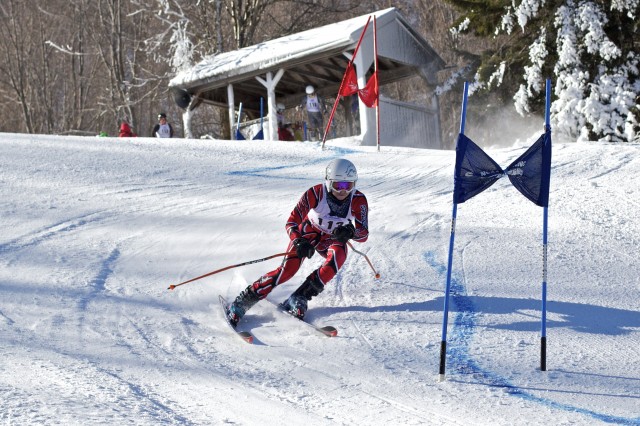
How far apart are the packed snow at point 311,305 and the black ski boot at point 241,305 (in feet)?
0.47

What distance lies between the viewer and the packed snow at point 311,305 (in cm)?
385

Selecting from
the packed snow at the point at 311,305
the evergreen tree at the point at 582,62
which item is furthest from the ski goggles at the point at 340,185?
the evergreen tree at the point at 582,62

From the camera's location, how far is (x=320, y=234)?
607cm

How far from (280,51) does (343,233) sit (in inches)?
500

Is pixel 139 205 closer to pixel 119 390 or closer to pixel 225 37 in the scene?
pixel 119 390

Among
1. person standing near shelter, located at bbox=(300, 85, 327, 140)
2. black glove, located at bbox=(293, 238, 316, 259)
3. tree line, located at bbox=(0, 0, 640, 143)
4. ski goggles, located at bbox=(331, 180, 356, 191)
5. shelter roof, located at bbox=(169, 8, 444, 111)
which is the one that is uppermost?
tree line, located at bbox=(0, 0, 640, 143)

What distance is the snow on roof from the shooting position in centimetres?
1628

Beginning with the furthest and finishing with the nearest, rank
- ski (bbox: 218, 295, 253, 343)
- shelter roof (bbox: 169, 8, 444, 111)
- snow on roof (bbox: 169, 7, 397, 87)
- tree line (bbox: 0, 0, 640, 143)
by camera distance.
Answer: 1. tree line (bbox: 0, 0, 640, 143)
2. shelter roof (bbox: 169, 8, 444, 111)
3. snow on roof (bbox: 169, 7, 397, 87)
4. ski (bbox: 218, 295, 253, 343)

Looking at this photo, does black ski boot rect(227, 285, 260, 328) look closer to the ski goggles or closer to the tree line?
the ski goggles

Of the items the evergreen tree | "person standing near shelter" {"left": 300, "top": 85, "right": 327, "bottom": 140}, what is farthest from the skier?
"person standing near shelter" {"left": 300, "top": 85, "right": 327, "bottom": 140}

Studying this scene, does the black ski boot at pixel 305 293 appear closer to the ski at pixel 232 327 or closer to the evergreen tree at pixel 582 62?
the ski at pixel 232 327

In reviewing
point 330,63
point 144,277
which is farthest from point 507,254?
point 330,63

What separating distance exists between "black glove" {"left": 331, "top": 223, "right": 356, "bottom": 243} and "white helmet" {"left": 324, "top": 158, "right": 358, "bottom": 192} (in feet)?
1.25

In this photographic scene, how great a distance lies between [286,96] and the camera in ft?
73.5
